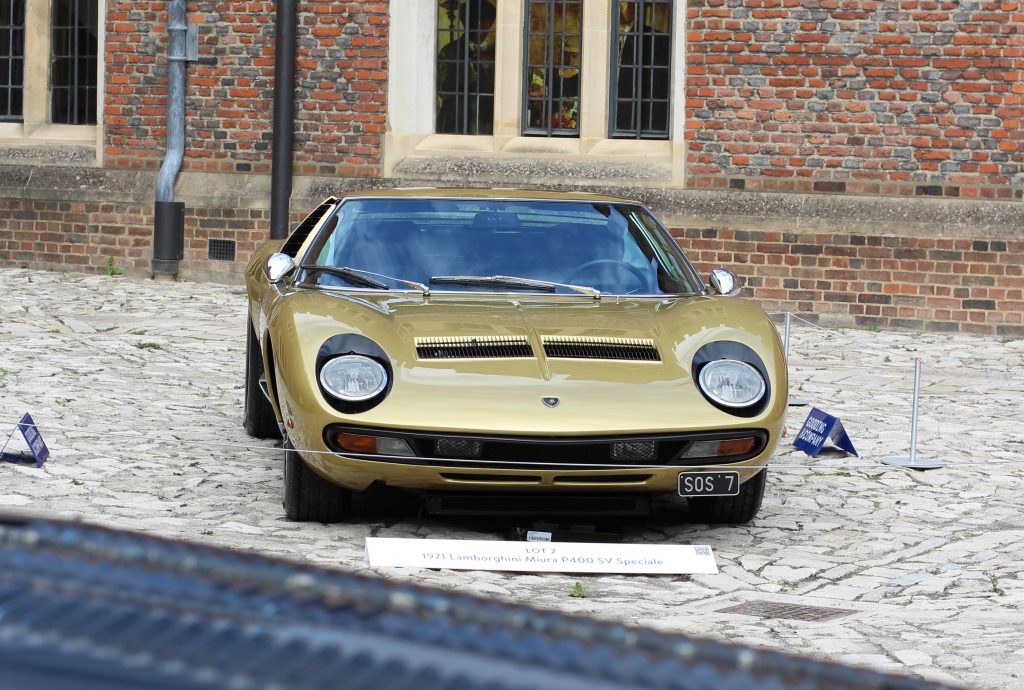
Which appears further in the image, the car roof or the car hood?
the car roof

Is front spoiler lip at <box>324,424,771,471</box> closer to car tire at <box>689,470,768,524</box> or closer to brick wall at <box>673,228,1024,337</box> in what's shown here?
car tire at <box>689,470,768,524</box>

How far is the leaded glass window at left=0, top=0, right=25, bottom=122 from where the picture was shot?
1755 cm

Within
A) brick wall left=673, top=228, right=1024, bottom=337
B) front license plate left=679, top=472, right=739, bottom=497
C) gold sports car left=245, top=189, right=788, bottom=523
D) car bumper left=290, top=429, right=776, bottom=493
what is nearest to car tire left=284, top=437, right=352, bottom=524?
gold sports car left=245, top=189, right=788, bottom=523

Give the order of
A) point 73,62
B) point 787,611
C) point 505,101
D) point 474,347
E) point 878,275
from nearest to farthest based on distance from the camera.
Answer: point 787,611
point 474,347
point 878,275
point 505,101
point 73,62

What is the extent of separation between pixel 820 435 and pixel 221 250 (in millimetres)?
9634

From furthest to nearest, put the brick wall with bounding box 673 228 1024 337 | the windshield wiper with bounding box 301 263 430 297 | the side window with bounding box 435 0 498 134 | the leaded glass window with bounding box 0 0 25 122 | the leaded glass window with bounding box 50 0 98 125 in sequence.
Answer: the leaded glass window with bounding box 0 0 25 122 < the leaded glass window with bounding box 50 0 98 125 < the side window with bounding box 435 0 498 134 < the brick wall with bounding box 673 228 1024 337 < the windshield wiper with bounding box 301 263 430 297

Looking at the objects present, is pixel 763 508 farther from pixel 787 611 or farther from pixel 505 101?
pixel 505 101

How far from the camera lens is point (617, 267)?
Answer: 6.71 m

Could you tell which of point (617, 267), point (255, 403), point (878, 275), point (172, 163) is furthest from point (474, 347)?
point (172, 163)

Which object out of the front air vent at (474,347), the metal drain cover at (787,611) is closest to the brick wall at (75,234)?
the front air vent at (474,347)

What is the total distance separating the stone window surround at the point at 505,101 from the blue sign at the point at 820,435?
24.3ft

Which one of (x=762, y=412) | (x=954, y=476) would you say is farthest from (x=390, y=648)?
(x=954, y=476)

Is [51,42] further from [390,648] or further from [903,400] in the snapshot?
[390,648]

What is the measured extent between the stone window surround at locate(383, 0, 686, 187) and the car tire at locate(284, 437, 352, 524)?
31.2ft
